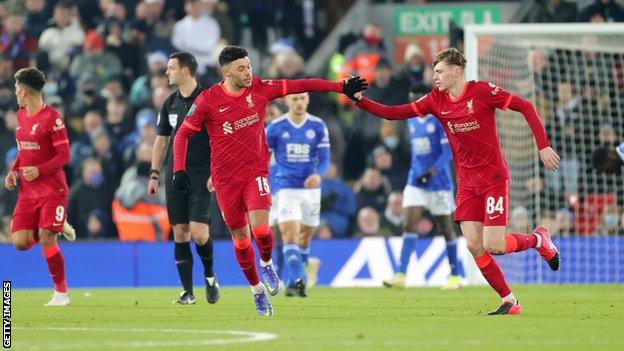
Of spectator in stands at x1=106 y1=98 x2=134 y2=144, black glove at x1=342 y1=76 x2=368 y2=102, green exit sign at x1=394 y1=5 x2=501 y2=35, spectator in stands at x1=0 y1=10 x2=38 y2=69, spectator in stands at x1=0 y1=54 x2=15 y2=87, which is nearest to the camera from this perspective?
black glove at x1=342 y1=76 x2=368 y2=102

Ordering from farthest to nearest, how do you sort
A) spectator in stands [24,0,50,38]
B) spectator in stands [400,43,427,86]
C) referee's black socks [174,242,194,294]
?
spectator in stands [24,0,50,38] < spectator in stands [400,43,427,86] < referee's black socks [174,242,194,294]

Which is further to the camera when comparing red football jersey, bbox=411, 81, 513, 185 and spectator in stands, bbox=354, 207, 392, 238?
spectator in stands, bbox=354, 207, 392, 238

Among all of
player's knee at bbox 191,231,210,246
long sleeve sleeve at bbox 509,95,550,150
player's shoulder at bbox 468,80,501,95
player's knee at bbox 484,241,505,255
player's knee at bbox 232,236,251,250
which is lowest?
player's knee at bbox 191,231,210,246

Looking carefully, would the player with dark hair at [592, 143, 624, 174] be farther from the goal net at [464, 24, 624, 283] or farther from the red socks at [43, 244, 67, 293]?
the goal net at [464, 24, 624, 283]

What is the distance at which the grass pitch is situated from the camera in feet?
32.7

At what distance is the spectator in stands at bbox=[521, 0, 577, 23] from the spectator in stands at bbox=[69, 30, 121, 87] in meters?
6.62

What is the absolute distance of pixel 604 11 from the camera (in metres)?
23.3

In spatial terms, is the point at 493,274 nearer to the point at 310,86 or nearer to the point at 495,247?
the point at 495,247

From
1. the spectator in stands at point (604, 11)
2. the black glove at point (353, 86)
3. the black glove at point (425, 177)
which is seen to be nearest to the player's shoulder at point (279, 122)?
the black glove at point (425, 177)

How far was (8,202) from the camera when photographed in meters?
22.9

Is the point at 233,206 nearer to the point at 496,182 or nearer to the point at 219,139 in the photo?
the point at 219,139

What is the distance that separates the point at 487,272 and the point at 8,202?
11.7 metres

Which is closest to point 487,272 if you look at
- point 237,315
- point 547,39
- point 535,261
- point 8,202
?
point 237,315

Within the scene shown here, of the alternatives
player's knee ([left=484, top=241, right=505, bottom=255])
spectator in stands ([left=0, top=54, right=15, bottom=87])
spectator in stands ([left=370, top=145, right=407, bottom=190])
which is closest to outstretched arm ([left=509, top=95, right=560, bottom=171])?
player's knee ([left=484, top=241, right=505, bottom=255])
